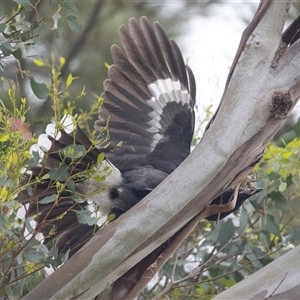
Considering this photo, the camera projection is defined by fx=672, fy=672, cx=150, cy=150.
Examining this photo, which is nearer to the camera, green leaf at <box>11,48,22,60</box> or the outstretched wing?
green leaf at <box>11,48,22,60</box>

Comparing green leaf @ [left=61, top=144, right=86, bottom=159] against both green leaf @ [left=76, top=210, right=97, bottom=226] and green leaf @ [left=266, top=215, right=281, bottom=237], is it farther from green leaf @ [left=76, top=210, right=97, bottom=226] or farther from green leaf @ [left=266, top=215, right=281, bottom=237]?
green leaf @ [left=266, top=215, right=281, bottom=237]

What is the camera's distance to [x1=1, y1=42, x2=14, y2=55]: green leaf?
46.4 inches

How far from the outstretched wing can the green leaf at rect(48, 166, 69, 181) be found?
2.03ft

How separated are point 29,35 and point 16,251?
15.6 inches

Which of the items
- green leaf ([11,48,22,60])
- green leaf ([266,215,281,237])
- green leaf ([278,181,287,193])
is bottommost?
green leaf ([266,215,281,237])

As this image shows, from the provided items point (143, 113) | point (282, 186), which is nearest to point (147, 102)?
point (143, 113)

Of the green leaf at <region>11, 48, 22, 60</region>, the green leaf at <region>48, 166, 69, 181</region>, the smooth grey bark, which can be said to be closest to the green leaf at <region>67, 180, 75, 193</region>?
the green leaf at <region>48, 166, 69, 181</region>

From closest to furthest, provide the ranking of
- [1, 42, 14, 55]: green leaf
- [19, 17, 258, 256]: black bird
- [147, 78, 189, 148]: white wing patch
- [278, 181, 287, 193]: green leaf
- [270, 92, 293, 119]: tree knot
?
[1, 42, 14, 55]: green leaf < [270, 92, 293, 119]: tree knot < [278, 181, 287, 193]: green leaf < [19, 17, 258, 256]: black bird < [147, 78, 189, 148]: white wing patch

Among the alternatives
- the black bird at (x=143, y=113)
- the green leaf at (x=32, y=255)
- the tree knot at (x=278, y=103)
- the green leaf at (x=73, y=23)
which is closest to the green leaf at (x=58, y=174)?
the green leaf at (x=32, y=255)

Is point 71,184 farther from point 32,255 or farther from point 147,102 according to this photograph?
point 147,102

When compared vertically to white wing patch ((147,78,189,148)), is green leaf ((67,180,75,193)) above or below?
below

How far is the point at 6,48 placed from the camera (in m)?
1.18

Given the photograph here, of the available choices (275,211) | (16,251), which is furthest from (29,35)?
(275,211)

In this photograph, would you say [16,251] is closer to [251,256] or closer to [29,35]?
[29,35]
